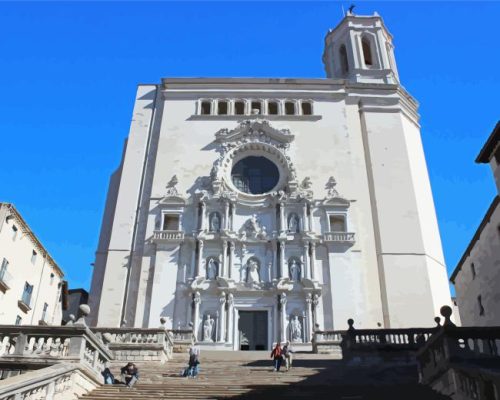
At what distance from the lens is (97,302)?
92.6 ft

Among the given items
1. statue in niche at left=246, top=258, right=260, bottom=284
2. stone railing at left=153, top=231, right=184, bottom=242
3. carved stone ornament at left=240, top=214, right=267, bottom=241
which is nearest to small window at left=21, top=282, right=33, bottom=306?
stone railing at left=153, top=231, right=184, bottom=242

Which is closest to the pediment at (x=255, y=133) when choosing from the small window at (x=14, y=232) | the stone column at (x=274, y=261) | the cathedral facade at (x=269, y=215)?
the cathedral facade at (x=269, y=215)

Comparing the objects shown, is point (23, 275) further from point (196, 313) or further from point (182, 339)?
point (182, 339)

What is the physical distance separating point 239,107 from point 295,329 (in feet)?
51.6

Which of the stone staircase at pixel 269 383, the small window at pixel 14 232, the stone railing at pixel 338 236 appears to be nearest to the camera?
the stone staircase at pixel 269 383

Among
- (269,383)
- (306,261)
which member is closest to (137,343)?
(269,383)

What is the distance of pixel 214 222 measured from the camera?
29.8 meters

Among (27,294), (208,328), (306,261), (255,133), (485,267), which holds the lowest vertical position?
(208,328)

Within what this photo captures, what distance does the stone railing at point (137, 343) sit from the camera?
19031mm

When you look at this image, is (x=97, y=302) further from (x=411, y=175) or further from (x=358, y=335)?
(x=411, y=175)

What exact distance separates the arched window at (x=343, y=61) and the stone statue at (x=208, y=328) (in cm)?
2211

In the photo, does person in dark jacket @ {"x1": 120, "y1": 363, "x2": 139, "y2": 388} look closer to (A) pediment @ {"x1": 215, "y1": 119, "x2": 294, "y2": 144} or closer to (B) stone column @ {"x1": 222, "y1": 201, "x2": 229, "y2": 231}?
(B) stone column @ {"x1": 222, "y1": 201, "x2": 229, "y2": 231}

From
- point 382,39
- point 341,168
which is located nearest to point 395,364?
point 341,168

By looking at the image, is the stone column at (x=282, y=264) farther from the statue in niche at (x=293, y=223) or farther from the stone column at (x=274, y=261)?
the statue in niche at (x=293, y=223)
